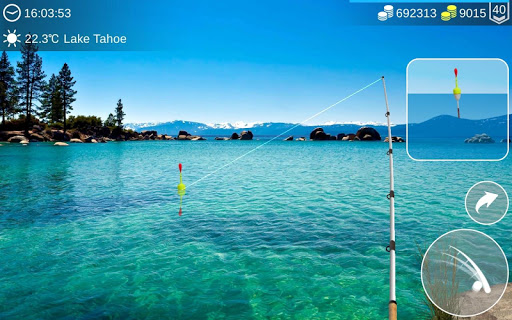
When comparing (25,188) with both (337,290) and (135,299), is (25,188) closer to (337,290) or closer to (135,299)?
(135,299)

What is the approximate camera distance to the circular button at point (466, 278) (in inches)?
175

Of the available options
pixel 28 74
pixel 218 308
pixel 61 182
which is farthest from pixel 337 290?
pixel 28 74

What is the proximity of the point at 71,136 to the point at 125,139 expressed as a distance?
52920 millimetres

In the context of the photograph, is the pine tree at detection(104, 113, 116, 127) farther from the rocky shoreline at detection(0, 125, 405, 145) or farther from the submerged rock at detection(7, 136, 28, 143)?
the submerged rock at detection(7, 136, 28, 143)

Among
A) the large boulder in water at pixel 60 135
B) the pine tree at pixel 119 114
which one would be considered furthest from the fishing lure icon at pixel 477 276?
the pine tree at pixel 119 114

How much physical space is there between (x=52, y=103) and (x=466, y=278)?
5313 inches

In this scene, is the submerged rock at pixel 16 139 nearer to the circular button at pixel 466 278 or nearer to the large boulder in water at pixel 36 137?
the large boulder in water at pixel 36 137

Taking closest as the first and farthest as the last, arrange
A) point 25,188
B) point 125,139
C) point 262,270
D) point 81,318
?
point 81,318
point 262,270
point 25,188
point 125,139

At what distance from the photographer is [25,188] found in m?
26.6

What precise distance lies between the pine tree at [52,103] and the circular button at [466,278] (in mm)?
131807

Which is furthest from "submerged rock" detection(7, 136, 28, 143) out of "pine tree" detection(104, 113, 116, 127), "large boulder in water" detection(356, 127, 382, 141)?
"large boulder in water" detection(356, 127, 382, 141)

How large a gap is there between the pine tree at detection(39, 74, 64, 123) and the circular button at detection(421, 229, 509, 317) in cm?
13181

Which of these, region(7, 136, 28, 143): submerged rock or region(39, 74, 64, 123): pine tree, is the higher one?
region(39, 74, 64, 123): pine tree

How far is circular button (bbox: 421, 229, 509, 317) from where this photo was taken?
4.44m
